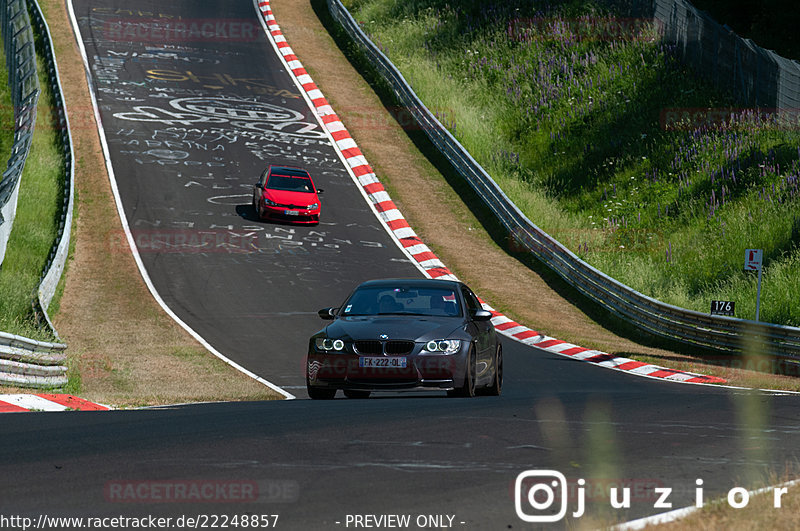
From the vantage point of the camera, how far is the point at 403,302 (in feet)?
42.0

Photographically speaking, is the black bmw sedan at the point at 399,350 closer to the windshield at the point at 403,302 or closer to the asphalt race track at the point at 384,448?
the windshield at the point at 403,302

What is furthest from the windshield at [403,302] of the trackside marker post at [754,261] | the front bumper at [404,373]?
the trackside marker post at [754,261]

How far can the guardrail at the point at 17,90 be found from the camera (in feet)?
69.1

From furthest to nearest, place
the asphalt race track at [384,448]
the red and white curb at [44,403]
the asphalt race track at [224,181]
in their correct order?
the asphalt race track at [224,181]
the red and white curb at [44,403]
the asphalt race track at [384,448]

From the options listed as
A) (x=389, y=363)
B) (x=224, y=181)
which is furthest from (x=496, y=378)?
(x=224, y=181)

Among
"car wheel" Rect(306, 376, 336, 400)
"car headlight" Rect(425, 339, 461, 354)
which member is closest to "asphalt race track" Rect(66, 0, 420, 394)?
"car wheel" Rect(306, 376, 336, 400)

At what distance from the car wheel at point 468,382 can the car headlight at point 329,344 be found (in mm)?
1391

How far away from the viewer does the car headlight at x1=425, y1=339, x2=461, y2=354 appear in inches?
454

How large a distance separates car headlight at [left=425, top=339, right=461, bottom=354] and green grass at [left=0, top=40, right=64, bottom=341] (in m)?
8.14

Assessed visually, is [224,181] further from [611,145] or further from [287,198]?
[611,145]

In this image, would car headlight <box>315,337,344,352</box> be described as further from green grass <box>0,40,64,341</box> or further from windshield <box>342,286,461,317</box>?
green grass <box>0,40,64,341</box>

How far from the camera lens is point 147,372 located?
Answer: 1767 centimetres

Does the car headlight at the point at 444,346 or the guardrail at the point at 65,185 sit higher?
the car headlight at the point at 444,346

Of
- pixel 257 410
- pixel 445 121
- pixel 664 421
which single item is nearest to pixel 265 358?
pixel 257 410
